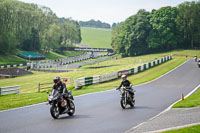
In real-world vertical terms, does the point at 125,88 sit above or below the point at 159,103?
above

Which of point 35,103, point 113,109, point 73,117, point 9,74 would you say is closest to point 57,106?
point 73,117

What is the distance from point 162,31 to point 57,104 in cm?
9189

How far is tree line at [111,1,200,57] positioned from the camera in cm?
10182

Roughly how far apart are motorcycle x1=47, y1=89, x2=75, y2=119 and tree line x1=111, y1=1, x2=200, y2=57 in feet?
290

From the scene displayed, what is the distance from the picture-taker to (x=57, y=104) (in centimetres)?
1400

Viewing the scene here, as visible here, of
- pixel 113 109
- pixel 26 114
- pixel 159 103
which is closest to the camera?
pixel 26 114

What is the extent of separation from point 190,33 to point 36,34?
59.4 m

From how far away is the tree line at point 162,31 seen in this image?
334 feet

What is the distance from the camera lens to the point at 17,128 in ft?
40.0

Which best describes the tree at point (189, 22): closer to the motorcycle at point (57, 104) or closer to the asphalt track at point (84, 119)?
the asphalt track at point (84, 119)

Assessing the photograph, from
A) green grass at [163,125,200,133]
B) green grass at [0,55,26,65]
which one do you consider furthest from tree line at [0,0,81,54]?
green grass at [163,125,200,133]

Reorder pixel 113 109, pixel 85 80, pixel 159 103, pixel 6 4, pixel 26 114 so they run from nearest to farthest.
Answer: pixel 26 114
pixel 113 109
pixel 159 103
pixel 85 80
pixel 6 4

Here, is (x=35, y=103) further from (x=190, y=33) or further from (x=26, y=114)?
(x=190, y=33)

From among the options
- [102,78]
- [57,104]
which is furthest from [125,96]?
[102,78]
